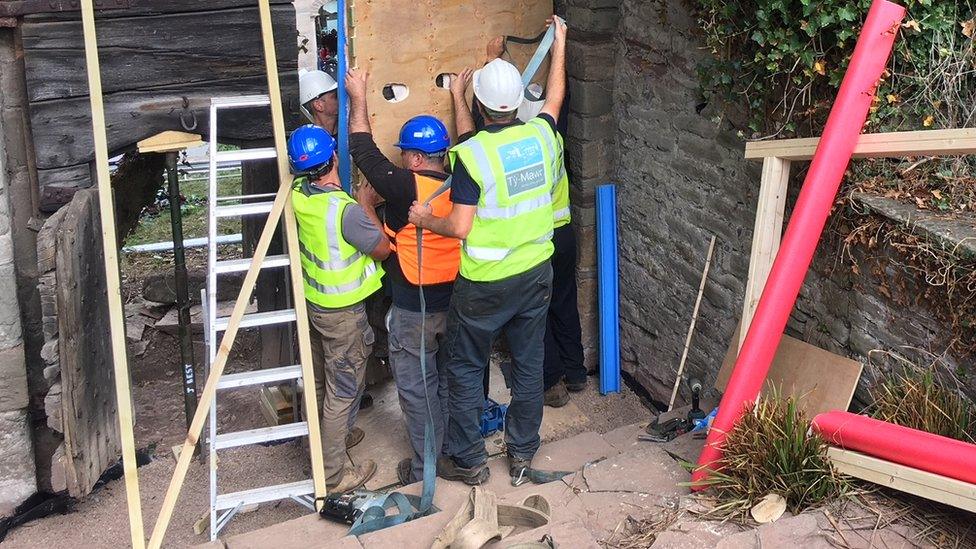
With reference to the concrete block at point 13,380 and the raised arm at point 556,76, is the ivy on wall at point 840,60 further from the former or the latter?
the concrete block at point 13,380

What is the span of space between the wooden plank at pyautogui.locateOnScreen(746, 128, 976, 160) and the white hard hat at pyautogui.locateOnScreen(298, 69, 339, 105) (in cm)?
260

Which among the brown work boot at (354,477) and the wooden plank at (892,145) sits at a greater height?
the wooden plank at (892,145)

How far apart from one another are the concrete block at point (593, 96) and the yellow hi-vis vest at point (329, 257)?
6.31 ft

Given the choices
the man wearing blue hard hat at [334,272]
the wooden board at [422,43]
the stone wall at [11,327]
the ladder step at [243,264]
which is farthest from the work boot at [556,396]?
the stone wall at [11,327]

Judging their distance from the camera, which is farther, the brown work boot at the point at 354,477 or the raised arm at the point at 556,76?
the brown work boot at the point at 354,477

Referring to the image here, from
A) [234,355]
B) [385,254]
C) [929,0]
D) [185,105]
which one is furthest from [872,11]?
[234,355]

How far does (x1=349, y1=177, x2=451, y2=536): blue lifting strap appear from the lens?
497 cm

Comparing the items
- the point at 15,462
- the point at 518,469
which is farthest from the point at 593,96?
the point at 15,462

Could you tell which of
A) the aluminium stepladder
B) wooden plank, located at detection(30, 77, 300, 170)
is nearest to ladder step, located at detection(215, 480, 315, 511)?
the aluminium stepladder

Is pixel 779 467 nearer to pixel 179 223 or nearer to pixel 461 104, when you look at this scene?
pixel 461 104

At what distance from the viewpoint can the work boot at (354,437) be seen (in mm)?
6598

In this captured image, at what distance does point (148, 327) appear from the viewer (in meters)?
8.69

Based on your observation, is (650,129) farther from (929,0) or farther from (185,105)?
(185,105)

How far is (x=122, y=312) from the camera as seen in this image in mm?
5367
